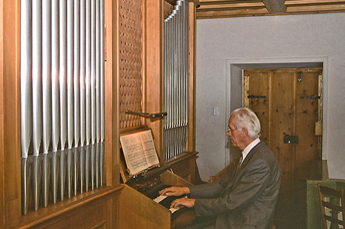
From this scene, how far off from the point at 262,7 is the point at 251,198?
3.27 m

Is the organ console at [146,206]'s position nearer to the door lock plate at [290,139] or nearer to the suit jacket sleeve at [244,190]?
the suit jacket sleeve at [244,190]

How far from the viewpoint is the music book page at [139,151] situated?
284 cm

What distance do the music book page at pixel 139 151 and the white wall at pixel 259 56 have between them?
97.7 inches

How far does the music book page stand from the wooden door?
301 centimetres

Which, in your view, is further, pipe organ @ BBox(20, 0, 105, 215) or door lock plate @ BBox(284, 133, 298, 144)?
door lock plate @ BBox(284, 133, 298, 144)

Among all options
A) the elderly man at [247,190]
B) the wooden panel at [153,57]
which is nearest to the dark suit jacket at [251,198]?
the elderly man at [247,190]

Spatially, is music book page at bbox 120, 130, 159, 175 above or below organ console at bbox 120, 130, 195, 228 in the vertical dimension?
above

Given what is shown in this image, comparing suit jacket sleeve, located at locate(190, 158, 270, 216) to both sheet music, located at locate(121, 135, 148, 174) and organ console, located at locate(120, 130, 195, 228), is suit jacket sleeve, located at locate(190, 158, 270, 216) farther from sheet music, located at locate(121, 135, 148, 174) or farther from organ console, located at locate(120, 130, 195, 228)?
sheet music, located at locate(121, 135, 148, 174)

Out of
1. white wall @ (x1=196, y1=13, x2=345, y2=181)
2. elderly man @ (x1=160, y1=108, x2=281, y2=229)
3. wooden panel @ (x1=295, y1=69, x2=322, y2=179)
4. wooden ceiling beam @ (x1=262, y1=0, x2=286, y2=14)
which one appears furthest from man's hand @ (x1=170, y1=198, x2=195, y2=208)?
wooden panel @ (x1=295, y1=69, x2=322, y2=179)

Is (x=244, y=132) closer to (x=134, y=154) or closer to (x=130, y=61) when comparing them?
(x=134, y=154)

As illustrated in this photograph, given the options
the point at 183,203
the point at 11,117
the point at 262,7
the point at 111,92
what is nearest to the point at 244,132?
the point at 183,203

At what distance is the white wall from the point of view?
510 centimetres

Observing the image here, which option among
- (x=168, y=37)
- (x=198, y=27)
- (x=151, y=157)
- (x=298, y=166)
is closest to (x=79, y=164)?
(x=151, y=157)

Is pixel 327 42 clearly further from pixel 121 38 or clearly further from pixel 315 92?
pixel 121 38
